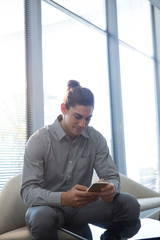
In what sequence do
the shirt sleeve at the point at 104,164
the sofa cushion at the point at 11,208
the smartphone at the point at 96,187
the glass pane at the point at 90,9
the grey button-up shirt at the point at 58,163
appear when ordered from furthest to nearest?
the glass pane at the point at 90,9 → the shirt sleeve at the point at 104,164 → the sofa cushion at the point at 11,208 → the grey button-up shirt at the point at 58,163 → the smartphone at the point at 96,187

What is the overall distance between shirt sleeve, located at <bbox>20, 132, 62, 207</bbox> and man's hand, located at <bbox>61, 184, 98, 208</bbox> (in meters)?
0.04

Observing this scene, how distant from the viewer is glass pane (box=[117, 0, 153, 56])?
15.0ft

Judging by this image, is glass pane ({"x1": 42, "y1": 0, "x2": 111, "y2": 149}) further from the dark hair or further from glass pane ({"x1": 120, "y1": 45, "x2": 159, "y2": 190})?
the dark hair

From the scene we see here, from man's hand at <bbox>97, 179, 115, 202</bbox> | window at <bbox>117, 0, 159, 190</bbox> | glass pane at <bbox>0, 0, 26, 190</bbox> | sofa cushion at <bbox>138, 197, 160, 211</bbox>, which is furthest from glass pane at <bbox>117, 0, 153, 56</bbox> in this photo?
man's hand at <bbox>97, 179, 115, 202</bbox>

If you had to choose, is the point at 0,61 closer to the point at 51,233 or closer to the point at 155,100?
the point at 51,233

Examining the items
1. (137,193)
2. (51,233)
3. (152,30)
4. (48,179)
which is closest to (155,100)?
(152,30)

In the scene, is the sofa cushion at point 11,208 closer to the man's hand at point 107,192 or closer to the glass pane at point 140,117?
the man's hand at point 107,192

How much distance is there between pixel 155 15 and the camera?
5598mm

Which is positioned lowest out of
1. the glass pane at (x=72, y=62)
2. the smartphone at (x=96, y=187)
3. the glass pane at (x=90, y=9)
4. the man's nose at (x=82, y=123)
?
the smartphone at (x=96, y=187)

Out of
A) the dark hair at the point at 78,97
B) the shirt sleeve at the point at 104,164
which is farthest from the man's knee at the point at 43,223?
the dark hair at the point at 78,97

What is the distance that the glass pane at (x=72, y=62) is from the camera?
10.4 feet

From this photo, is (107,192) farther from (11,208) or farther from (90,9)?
(90,9)

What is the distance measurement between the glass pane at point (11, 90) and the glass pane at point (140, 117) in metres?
1.98

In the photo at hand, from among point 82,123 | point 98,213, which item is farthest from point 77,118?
point 98,213
